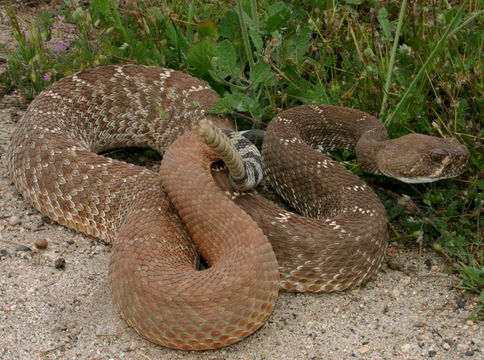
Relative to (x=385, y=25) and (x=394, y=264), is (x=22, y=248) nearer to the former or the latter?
(x=394, y=264)

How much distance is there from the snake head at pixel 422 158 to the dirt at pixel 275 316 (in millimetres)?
566

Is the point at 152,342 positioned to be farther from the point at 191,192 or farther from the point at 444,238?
the point at 444,238

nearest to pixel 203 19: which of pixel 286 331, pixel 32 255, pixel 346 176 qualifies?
pixel 346 176

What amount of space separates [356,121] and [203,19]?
191 centimetres

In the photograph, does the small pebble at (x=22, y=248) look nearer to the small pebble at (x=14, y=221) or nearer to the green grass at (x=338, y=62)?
the small pebble at (x=14, y=221)

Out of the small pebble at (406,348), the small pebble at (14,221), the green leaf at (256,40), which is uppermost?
the green leaf at (256,40)

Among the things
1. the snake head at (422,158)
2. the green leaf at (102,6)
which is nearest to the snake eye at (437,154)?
the snake head at (422,158)

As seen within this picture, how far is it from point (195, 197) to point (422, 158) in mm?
1757

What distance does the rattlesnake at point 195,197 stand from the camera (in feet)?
12.4

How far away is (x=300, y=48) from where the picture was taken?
5.76 meters

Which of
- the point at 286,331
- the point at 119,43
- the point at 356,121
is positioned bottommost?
the point at 286,331

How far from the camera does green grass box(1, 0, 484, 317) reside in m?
4.81

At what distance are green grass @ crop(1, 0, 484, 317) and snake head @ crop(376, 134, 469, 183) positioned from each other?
144mm

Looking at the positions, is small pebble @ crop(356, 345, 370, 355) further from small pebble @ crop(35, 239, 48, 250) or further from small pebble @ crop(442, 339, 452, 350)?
small pebble @ crop(35, 239, 48, 250)
